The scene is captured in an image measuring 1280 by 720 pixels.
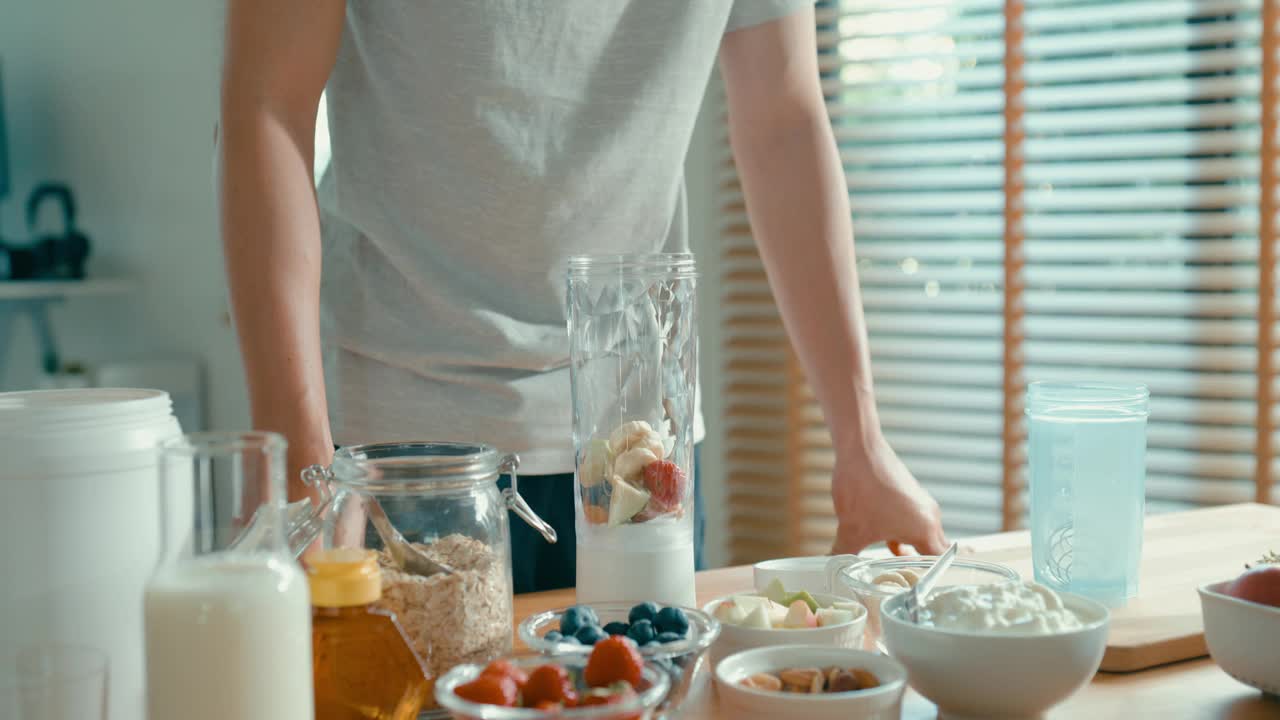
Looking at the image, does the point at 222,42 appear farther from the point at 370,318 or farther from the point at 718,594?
the point at 718,594

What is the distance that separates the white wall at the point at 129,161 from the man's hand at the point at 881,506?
2.77 metres

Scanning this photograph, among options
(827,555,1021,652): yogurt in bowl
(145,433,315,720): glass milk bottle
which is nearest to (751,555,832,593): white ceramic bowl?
(827,555,1021,652): yogurt in bowl

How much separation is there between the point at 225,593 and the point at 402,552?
0.55ft

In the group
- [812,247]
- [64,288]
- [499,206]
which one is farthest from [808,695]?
[64,288]

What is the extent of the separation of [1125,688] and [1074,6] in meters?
2.01

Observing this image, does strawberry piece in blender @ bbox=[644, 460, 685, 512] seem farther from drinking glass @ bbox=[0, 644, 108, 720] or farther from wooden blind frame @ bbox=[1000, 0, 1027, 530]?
wooden blind frame @ bbox=[1000, 0, 1027, 530]

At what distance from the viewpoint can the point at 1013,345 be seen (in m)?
2.64

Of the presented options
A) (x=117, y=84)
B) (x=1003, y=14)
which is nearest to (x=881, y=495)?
(x=1003, y=14)

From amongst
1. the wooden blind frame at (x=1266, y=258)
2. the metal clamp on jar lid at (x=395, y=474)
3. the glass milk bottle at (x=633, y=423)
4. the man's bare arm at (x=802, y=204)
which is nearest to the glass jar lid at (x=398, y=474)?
the metal clamp on jar lid at (x=395, y=474)

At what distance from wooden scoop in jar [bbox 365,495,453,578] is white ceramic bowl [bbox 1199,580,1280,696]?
0.52 m

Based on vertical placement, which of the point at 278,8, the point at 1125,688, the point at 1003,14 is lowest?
the point at 1125,688

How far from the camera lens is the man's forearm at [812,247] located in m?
1.44

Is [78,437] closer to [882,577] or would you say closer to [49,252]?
[882,577]

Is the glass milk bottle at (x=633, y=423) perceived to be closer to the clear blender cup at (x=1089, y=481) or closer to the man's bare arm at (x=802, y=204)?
the clear blender cup at (x=1089, y=481)
